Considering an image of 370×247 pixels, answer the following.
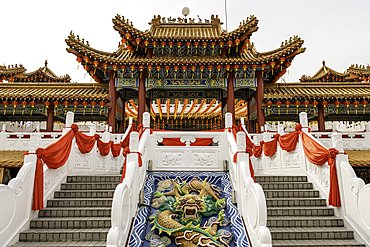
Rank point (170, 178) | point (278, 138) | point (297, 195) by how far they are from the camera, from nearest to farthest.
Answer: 1. point (297, 195)
2. point (170, 178)
3. point (278, 138)

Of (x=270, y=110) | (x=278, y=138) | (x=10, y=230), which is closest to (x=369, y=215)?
(x=278, y=138)

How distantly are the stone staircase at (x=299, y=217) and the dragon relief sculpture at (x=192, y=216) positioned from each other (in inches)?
40.4

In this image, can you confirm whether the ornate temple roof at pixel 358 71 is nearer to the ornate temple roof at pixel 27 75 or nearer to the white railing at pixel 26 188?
the white railing at pixel 26 188

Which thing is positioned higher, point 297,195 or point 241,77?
point 241,77

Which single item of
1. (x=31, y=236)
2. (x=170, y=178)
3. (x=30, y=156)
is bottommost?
(x=31, y=236)

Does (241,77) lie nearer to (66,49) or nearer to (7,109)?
(66,49)

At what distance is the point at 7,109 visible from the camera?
1292cm

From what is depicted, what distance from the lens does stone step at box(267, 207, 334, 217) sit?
202 inches

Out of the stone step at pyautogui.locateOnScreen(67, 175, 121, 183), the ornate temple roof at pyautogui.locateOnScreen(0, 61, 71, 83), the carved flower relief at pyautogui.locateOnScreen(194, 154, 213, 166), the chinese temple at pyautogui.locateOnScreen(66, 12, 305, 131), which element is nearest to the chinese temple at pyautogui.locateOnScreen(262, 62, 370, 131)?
the chinese temple at pyautogui.locateOnScreen(66, 12, 305, 131)

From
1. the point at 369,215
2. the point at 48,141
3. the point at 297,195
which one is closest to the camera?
the point at 369,215

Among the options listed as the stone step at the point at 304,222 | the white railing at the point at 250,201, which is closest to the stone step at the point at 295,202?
the stone step at the point at 304,222

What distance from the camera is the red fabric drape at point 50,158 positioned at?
492 cm

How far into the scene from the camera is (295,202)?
17.7ft

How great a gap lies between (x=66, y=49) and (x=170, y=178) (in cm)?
927
